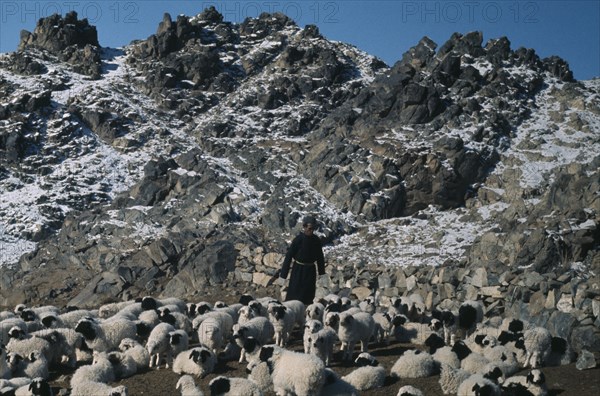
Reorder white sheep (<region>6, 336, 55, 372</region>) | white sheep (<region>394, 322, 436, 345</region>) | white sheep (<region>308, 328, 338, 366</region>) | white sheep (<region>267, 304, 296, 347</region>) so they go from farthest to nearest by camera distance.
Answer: white sheep (<region>394, 322, 436, 345</region>), white sheep (<region>267, 304, 296, 347</region>), white sheep (<region>6, 336, 55, 372</region>), white sheep (<region>308, 328, 338, 366</region>)

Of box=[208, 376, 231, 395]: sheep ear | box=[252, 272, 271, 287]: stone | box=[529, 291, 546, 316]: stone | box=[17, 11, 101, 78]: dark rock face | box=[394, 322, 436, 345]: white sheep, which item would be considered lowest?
box=[208, 376, 231, 395]: sheep ear

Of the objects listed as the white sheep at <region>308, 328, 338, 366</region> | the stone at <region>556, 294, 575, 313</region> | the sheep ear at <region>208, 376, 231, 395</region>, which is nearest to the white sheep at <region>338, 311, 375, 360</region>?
the white sheep at <region>308, 328, 338, 366</region>

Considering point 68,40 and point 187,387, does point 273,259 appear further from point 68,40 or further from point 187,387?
point 68,40

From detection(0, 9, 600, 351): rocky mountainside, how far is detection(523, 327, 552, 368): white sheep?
75.1 inches

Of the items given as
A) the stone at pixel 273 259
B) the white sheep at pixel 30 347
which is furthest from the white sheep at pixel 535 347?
the stone at pixel 273 259

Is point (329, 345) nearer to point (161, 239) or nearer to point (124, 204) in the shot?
point (161, 239)

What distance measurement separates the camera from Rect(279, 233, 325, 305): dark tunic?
15.4 metres

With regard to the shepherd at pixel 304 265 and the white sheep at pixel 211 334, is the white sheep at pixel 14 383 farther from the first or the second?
the shepherd at pixel 304 265

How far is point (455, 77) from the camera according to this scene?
1783 inches

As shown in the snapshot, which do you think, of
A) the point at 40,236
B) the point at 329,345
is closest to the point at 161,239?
the point at 40,236

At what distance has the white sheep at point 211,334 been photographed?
11.9 meters

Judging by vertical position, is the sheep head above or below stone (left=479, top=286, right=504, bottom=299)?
below

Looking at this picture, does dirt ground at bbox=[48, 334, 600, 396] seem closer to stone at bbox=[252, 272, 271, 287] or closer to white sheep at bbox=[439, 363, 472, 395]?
white sheep at bbox=[439, 363, 472, 395]

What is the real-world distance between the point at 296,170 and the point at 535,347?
2700 cm
